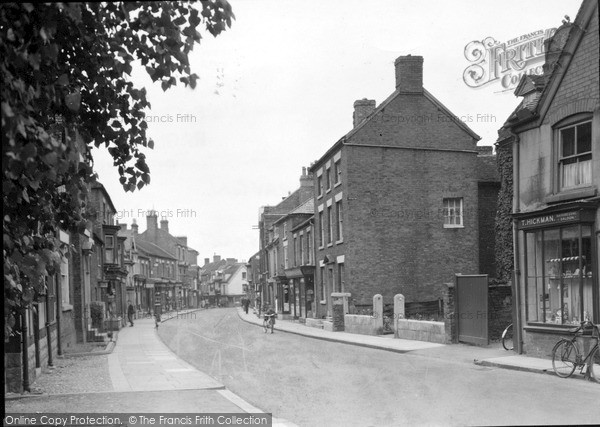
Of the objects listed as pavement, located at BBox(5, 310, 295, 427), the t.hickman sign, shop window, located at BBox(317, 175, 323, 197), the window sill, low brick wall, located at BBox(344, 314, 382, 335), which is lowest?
low brick wall, located at BBox(344, 314, 382, 335)

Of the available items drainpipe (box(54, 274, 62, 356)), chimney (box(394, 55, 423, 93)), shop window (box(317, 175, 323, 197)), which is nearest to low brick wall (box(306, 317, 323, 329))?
shop window (box(317, 175, 323, 197))

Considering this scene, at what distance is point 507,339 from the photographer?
1908 cm

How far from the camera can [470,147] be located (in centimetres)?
3095

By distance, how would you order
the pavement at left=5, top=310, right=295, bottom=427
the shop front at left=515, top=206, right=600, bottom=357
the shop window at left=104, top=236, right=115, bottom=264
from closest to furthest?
the pavement at left=5, top=310, right=295, bottom=427 < the shop front at left=515, top=206, right=600, bottom=357 < the shop window at left=104, top=236, right=115, bottom=264

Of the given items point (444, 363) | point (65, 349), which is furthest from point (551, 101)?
point (65, 349)

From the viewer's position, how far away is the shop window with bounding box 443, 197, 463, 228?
30.7m

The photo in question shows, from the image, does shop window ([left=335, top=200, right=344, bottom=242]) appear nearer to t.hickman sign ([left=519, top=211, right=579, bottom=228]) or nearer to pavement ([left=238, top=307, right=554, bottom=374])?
pavement ([left=238, top=307, right=554, bottom=374])

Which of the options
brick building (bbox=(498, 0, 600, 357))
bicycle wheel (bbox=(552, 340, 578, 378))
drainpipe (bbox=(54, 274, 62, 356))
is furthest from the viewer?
drainpipe (bbox=(54, 274, 62, 356))

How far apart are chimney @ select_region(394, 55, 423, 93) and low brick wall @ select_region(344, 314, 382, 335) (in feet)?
36.0

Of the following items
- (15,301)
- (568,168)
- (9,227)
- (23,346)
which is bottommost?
(23,346)

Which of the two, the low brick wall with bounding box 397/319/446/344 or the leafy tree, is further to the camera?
the low brick wall with bounding box 397/319/446/344

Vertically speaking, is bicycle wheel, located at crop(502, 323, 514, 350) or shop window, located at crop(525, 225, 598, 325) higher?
shop window, located at crop(525, 225, 598, 325)

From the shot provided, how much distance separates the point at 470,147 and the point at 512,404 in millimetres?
22632

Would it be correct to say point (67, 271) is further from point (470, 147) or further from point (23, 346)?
point (470, 147)
